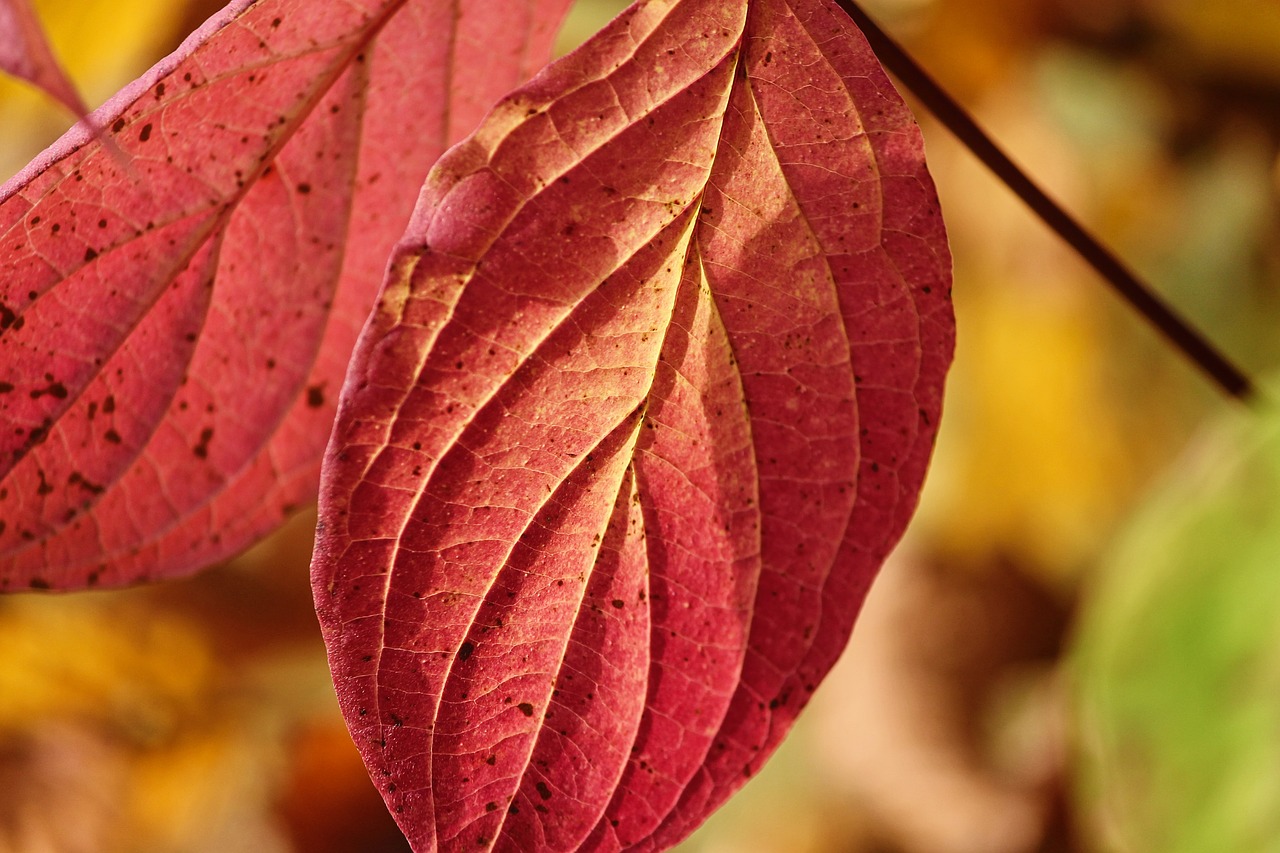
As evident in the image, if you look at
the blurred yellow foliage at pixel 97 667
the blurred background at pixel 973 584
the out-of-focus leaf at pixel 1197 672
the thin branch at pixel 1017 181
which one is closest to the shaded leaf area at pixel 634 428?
the thin branch at pixel 1017 181

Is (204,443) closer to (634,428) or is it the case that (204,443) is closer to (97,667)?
(634,428)

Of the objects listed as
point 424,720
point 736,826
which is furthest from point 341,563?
point 736,826

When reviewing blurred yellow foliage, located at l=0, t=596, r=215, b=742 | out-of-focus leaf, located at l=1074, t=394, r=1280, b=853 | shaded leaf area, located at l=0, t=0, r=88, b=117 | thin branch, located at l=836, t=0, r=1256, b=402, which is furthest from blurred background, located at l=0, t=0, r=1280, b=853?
shaded leaf area, located at l=0, t=0, r=88, b=117

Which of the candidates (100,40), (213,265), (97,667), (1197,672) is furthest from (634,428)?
(97,667)

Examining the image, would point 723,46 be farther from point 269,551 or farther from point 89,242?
point 269,551

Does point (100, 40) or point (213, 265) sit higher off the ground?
point (100, 40)
